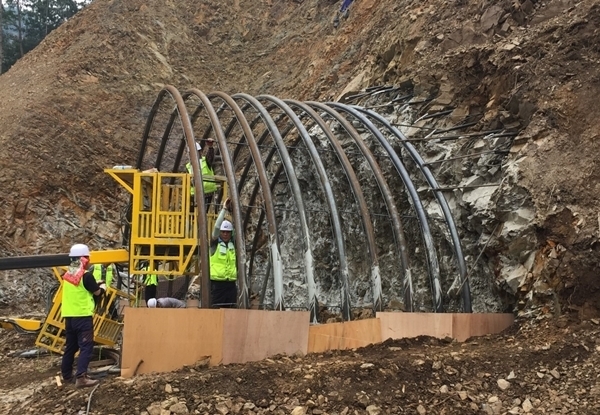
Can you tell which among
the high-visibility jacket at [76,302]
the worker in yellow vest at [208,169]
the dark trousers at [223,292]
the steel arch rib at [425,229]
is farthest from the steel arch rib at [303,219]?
the high-visibility jacket at [76,302]

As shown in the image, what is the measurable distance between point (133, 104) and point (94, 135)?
9.43 ft

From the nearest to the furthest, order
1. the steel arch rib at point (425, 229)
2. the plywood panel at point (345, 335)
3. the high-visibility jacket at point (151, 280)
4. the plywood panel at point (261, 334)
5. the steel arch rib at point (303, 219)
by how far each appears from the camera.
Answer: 1. the plywood panel at point (261, 334)
2. the plywood panel at point (345, 335)
3. the steel arch rib at point (303, 219)
4. the steel arch rib at point (425, 229)
5. the high-visibility jacket at point (151, 280)

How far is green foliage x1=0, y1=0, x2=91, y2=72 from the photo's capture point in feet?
129

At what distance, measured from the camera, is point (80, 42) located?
78.6ft

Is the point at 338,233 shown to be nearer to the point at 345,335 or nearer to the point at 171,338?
the point at 345,335

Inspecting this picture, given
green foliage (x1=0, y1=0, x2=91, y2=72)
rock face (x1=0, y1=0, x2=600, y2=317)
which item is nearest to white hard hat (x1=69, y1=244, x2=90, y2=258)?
rock face (x1=0, y1=0, x2=600, y2=317)

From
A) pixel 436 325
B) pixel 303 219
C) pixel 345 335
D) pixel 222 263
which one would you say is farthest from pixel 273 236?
pixel 436 325

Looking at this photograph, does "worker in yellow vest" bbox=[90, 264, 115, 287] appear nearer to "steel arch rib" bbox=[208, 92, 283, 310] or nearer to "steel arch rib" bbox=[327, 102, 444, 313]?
"steel arch rib" bbox=[208, 92, 283, 310]

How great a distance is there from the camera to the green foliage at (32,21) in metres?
39.3

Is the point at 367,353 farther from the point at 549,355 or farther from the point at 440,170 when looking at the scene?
the point at 440,170

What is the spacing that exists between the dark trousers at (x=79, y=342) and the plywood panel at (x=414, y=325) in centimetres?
370

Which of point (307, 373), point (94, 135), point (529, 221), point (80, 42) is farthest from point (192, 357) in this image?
point (80, 42)

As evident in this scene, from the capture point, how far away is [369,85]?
15.1m

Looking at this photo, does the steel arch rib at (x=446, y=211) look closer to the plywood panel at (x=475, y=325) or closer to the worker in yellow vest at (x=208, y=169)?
the plywood panel at (x=475, y=325)
